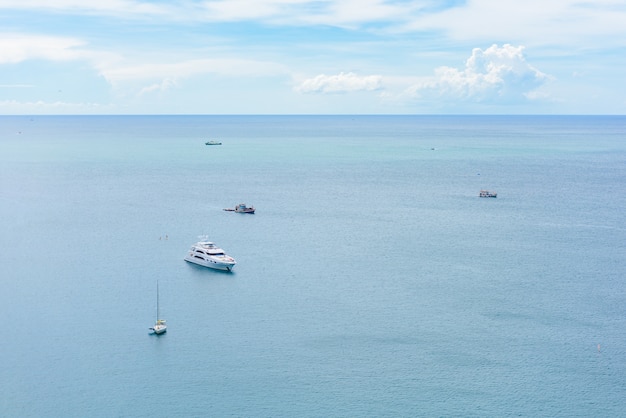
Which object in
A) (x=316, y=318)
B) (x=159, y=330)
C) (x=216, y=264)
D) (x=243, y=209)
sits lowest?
(x=159, y=330)

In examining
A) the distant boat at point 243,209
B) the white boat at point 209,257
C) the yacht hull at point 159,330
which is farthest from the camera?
the distant boat at point 243,209

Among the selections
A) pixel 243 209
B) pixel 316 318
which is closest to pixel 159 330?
pixel 316 318

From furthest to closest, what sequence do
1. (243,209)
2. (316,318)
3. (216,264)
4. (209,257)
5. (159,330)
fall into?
(243,209), (209,257), (216,264), (316,318), (159,330)

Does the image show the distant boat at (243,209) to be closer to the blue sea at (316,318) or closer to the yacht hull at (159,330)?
the blue sea at (316,318)

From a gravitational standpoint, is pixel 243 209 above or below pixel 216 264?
above

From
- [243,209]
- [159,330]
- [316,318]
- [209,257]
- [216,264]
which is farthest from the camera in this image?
[243,209]

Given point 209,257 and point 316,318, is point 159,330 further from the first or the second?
point 209,257

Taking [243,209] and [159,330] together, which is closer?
[159,330]

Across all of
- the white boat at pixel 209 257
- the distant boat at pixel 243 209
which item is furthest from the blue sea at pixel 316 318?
the distant boat at pixel 243 209
